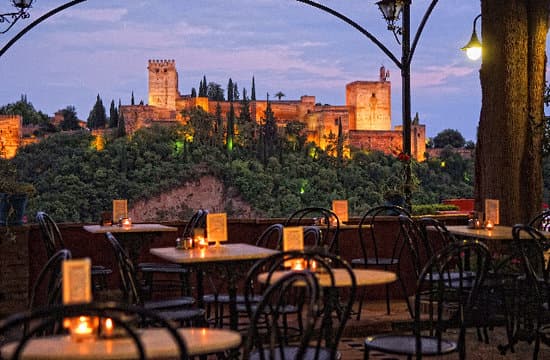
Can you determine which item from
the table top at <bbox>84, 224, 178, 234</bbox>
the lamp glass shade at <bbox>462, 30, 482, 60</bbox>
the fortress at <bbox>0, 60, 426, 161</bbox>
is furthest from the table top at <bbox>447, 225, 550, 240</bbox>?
the fortress at <bbox>0, 60, 426, 161</bbox>

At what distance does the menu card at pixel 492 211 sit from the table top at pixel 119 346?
4054 millimetres

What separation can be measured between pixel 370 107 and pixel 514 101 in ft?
207

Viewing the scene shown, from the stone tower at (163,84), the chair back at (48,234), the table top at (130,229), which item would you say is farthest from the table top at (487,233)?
the stone tower at (163,84)

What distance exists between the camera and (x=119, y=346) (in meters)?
2.29

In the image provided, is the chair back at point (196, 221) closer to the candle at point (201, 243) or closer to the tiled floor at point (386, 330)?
the tiled floor at point (386, 330)

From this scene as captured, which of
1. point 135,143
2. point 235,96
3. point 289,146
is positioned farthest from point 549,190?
point 235,96

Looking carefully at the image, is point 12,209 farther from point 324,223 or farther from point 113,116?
point 113,116

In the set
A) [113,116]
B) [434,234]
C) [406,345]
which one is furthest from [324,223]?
[113,116]

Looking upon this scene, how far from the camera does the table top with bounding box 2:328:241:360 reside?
2.18 meters

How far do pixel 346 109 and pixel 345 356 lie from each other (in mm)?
63311

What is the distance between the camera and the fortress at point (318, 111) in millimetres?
63531

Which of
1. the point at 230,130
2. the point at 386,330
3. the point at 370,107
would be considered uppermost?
the point at 370,107

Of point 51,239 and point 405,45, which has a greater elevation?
point 405,45

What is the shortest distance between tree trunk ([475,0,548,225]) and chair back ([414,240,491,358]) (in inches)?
26.1
